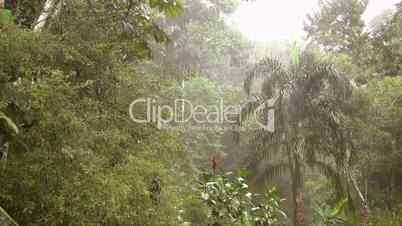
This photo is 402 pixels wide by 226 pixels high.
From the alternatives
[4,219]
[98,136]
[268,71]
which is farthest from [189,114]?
[4,219]

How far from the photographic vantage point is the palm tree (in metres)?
9.48

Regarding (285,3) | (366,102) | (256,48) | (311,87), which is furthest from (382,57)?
(285,3)

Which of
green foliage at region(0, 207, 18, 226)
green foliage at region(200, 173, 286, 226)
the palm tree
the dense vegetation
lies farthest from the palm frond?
green foliage at region(0, 207, 18, 226)

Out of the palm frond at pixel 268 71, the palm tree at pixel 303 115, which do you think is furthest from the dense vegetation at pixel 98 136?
the palm frond at pixel 268 71

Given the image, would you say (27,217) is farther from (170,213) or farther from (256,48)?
(256,48)

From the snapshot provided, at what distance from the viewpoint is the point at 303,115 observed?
9539mm

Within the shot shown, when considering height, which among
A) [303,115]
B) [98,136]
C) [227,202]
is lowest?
[227,202]

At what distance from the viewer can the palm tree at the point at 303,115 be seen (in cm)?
948

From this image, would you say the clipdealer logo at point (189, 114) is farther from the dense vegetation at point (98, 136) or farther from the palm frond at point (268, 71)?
the palm frond at point (268, 71)

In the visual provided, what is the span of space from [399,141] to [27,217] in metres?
9.64

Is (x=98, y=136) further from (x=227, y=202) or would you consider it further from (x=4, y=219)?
(x=227, y=202)

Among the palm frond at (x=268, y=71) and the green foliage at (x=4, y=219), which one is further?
the palm frond at (x=268, y=71)

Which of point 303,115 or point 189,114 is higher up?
point 303,115

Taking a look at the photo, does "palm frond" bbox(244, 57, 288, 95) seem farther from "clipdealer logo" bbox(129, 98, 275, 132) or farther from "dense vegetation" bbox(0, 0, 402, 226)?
"dense vegetation" bbox(0, 0, 402, 226)
